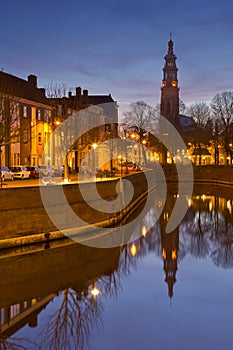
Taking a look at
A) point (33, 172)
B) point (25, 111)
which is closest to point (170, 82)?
point (25, 111)

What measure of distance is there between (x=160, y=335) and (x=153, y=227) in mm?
20235

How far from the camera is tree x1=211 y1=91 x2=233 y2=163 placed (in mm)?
75938

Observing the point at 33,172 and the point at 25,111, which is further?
the point at 25,111

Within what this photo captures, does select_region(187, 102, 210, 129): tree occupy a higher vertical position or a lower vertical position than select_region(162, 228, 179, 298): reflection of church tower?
higher

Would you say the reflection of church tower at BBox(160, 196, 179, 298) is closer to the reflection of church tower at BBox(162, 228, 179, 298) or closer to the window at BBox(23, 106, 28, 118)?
the reflection of church tower at BBox(162, 228, 179, 298)

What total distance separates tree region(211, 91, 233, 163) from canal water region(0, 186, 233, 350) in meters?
47.6

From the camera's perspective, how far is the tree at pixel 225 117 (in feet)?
249

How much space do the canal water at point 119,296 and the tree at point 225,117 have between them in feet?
156

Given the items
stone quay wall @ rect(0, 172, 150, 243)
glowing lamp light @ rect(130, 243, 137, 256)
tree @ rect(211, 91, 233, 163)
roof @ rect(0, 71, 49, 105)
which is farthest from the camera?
tree @ rect(211, 91, 233, 163)

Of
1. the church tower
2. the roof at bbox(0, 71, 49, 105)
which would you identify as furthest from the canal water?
the church tower

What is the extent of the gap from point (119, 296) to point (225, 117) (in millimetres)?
65397

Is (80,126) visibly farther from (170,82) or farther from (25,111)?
(170,82)

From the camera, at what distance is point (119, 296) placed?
19516 mm

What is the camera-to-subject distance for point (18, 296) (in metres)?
18.8
